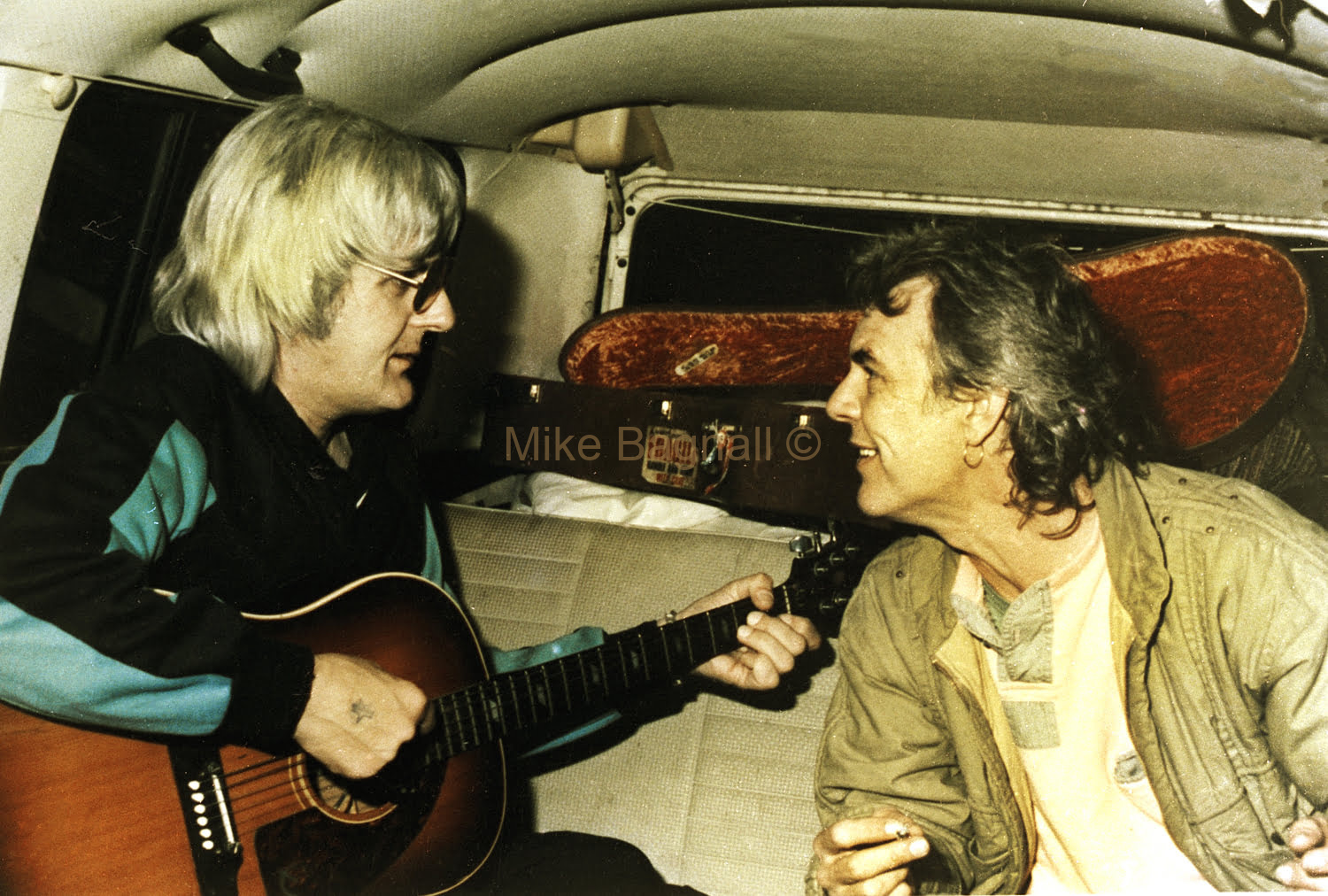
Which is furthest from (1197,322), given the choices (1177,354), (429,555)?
(429,555)

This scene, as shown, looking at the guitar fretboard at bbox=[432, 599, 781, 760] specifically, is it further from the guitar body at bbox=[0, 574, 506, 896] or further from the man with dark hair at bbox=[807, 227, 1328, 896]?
the man with dark hair at bbox=[807, 227, 1328, 896]

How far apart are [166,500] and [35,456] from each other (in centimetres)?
19

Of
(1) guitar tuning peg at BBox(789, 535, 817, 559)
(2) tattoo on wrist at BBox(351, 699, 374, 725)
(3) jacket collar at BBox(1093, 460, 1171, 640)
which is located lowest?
(2) tattoo on wrist at BBox(351, 699, 374, 725)

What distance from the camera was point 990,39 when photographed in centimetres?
173

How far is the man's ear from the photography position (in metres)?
1.56

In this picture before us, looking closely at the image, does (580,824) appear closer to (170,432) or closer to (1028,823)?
(1028,823)

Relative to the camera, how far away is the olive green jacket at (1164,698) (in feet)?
4.33

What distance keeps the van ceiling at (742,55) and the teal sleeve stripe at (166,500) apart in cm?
73

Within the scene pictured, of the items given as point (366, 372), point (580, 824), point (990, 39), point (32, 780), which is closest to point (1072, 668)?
point (580, 824)

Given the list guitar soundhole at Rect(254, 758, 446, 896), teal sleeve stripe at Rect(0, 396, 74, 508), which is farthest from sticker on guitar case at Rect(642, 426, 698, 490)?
teal sleeve stripe at Rect(0, 396, 74, 508)

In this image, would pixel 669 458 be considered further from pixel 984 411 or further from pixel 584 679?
pixel 984 411

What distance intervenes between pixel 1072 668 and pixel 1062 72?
1361 mm

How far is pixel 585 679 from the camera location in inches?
66.9

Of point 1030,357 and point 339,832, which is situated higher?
point 1030,357
